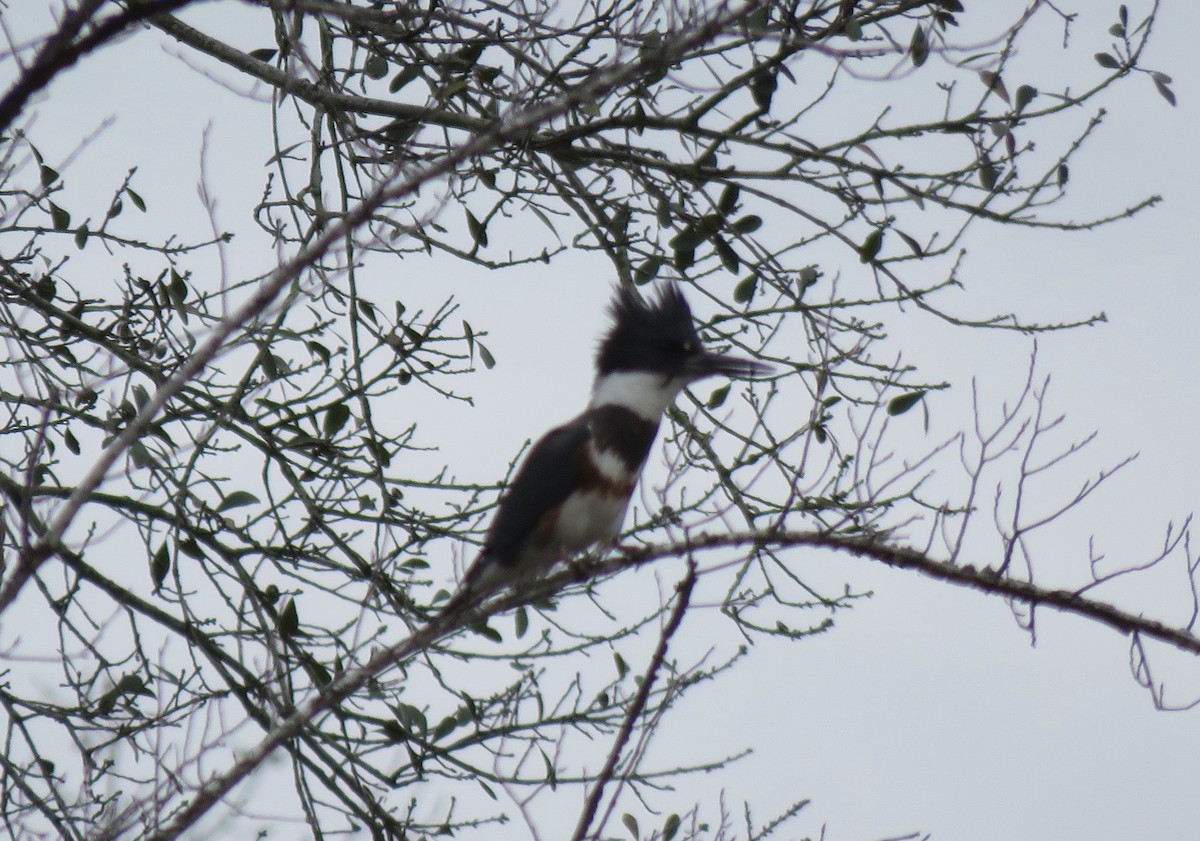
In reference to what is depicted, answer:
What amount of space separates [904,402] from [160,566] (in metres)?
2.04

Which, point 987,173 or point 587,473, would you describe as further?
point 587,473

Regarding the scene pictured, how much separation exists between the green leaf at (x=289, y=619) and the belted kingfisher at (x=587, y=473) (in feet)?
1.31

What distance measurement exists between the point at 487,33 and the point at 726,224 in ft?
2.76

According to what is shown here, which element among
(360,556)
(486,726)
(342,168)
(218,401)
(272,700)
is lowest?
(272,700)

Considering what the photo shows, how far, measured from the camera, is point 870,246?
384 cm

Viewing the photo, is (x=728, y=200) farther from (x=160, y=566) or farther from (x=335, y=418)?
(x=160, y=566)

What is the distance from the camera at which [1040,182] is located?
371 centimetres

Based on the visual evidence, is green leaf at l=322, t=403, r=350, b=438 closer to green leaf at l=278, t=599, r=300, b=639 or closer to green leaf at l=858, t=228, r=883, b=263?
green leaf at l=278, t=599, r=300, b=639

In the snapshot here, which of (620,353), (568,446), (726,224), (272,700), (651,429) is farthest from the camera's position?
(620,353)

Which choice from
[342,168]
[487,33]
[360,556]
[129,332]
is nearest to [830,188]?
[487,33]

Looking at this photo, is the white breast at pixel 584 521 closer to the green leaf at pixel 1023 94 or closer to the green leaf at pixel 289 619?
the green leaf at pixel 289 619

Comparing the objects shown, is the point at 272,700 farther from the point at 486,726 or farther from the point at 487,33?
the point at 487,33

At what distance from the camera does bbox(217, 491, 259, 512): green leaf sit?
3783 millimetres

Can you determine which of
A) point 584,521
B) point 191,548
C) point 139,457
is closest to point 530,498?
point 584,521
